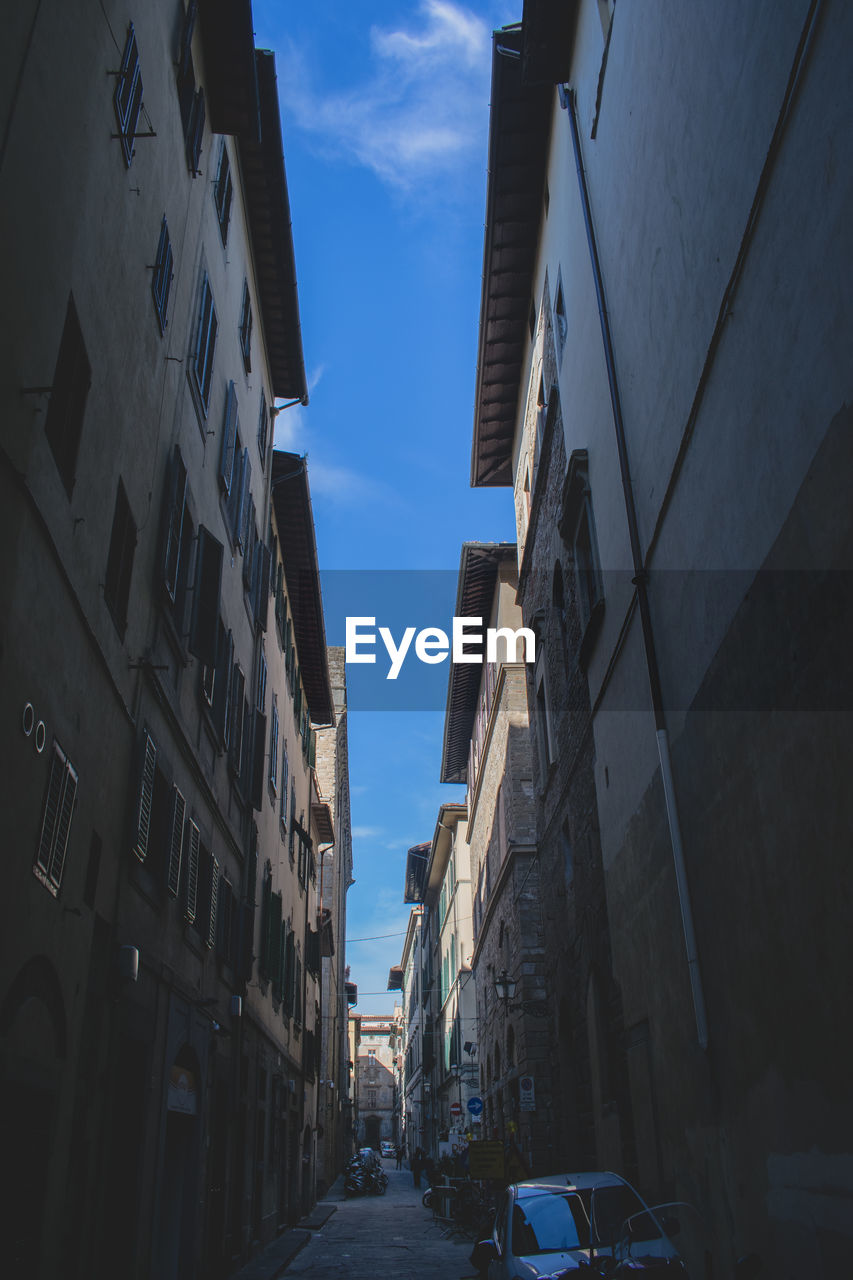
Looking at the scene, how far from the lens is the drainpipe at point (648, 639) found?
7.19 m

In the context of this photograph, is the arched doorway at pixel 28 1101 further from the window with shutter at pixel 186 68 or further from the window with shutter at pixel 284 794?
the window with shutter at pixel 284 794

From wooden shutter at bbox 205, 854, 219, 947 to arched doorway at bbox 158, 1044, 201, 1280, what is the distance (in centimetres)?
146

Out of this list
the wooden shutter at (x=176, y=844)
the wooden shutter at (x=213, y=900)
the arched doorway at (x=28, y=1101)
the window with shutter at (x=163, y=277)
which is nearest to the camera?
the arched doorway at (x=28, y=1101)

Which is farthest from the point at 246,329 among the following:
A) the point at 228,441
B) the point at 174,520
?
the point at 174,520

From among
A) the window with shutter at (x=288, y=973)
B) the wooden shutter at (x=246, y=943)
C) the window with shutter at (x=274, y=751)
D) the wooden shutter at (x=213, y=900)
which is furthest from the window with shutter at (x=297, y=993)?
the wooden shutter at (x=213, y=900)

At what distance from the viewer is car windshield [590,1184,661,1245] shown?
23.8ft

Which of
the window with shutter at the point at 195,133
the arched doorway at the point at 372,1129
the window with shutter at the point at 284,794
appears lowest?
the arched doorway at the point at 372,1129

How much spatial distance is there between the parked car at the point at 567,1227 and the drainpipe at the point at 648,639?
1.53 meters

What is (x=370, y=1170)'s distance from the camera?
121ft

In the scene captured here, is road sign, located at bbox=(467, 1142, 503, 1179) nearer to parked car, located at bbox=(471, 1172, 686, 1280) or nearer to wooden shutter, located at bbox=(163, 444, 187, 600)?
parked car, located at bbox=(471, 1172, 686, 1280)

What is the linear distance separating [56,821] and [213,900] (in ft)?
20.9

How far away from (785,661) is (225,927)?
9.93 m

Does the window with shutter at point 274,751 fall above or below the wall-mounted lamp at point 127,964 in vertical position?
above

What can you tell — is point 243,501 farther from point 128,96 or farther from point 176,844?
point 128,96
